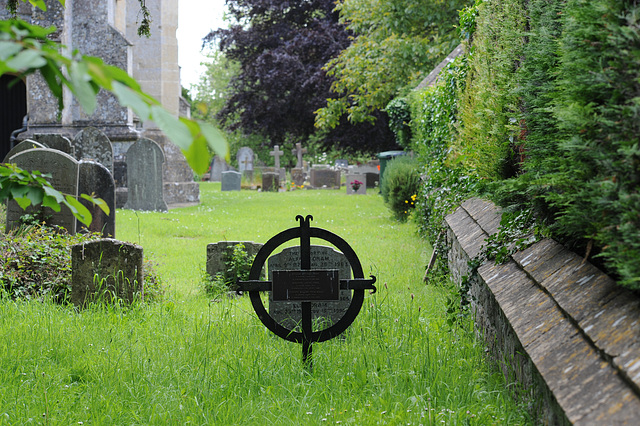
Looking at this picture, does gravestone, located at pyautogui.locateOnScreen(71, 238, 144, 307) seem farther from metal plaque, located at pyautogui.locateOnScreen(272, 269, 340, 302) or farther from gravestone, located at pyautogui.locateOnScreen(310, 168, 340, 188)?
gravestone, located at pyautogui.locateOnScreen(310, 168, 340, 188)

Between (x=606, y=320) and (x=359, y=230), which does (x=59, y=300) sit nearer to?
(x=606, y=320)

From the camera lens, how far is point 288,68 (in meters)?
29.5

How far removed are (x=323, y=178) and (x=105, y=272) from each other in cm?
2392

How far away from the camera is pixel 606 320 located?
210 cm

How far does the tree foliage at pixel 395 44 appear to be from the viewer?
17031 mm

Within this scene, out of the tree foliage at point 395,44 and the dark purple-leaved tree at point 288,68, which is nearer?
the tree foliage at point 395,44

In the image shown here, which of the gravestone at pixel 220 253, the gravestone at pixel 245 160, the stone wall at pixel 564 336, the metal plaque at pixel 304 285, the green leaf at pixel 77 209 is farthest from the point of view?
the gravestone at pixel 245 160

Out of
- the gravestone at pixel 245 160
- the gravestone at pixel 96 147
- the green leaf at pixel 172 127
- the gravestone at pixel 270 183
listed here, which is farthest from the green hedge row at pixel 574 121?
the gravestone at pixel 245 160

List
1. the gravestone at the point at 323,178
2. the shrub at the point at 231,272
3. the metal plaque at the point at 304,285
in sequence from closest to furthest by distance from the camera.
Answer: the metal plaque at the point at 304,285
the shrub at the point at 231,272
the gravestone at the point at 323,178

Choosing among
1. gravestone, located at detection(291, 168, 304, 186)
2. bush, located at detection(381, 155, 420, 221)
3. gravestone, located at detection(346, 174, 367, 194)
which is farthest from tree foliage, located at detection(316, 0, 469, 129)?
gravestone, located at detection(291, 168, 304, 186)

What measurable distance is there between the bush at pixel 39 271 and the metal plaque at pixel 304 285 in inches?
91.7

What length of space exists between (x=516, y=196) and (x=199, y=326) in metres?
2.44

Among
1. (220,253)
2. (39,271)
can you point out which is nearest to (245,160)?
(220,253)

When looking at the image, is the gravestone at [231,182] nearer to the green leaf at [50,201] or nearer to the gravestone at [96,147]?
the gravestone at [96,147]
